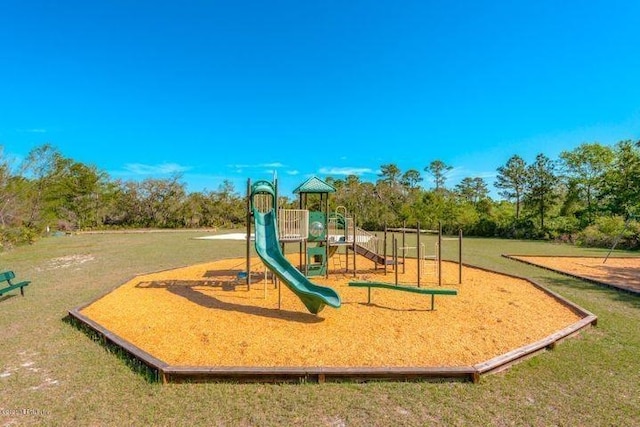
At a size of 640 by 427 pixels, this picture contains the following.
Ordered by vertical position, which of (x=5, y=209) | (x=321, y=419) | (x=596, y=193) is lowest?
(x=321, y=419)

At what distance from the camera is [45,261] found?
13.7 metres

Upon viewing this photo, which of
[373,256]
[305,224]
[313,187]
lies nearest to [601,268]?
[373,256]

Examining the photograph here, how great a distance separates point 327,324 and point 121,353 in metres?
3.21

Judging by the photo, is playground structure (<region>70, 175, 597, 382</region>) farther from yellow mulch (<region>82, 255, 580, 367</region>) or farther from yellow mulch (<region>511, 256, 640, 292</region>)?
yellow mulch (<region>511, 256, 640, 292</region>)

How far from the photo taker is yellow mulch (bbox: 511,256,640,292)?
32.4ft

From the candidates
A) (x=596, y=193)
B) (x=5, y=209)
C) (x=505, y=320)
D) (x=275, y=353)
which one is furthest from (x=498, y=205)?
(x=5, y=209)

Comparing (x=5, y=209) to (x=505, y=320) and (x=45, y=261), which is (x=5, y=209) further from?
(x=505, y=320)

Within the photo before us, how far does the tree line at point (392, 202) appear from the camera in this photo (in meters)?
25.8

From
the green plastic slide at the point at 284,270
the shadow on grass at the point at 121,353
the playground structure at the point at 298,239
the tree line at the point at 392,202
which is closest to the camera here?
the shadow on grass at the point at 121,353

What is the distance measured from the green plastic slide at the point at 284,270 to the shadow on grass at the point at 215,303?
0.31 m

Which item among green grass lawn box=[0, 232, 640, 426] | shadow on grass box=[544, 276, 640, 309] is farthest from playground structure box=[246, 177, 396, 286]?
shadow on grass box=[544, 276, 640, 309]

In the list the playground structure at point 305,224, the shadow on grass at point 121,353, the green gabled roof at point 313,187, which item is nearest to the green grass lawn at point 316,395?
the shadow on grass at point 121,353

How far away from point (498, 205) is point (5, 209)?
47830 millimetres

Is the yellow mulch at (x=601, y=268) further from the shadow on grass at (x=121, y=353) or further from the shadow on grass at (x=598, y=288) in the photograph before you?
the shadow on grass at (x=121, y=353)
